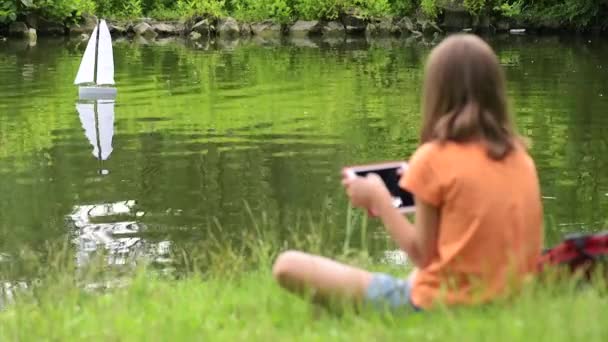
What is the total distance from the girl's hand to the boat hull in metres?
14.8

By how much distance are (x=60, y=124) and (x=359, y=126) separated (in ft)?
14.8

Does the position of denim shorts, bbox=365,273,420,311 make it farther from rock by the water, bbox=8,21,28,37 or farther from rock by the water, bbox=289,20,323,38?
rock by the water, bbox=289,20,323,38

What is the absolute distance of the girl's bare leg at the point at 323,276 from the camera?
3.74 meters

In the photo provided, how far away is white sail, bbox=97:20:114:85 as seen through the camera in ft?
61.7

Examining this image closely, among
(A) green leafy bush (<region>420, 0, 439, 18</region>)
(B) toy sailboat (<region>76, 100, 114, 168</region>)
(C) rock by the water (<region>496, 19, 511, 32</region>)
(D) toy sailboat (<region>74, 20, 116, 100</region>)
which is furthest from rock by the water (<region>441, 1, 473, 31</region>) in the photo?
(B) toy sailboat (<region>76, 100, 114, 168</region>)

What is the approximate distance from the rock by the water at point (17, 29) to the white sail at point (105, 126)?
1943 centimetres

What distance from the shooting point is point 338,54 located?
28.2 metres

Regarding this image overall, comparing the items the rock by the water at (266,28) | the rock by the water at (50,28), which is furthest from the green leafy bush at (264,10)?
the rock by the water at (50,28)

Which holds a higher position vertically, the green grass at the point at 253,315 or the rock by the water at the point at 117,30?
the green grass at the point at 253,315

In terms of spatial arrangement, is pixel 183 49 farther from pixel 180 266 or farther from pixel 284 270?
pixel 284 270

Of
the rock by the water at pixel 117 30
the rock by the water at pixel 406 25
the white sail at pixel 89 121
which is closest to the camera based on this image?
the white sail at pixel 89 121

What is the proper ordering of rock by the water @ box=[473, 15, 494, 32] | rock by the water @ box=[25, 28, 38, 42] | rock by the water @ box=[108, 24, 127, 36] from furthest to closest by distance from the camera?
1. rock by the water @ box=[108, 24, 127, 36]
2. rock by the water @ box=[473, 15, 494, 32]
3. rock by the water @ box=[25, 28, 38, 42]

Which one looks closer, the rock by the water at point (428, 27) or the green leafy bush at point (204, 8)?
the rock by the water at point (428, 27)

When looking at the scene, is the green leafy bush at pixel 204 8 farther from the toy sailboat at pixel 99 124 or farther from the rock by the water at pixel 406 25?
the toy sailboat at pixel 99 124
